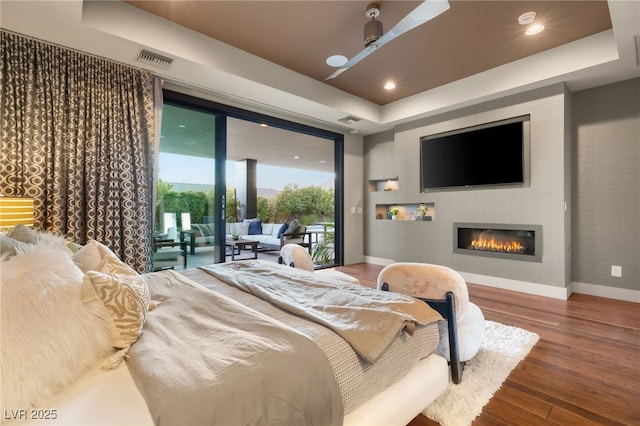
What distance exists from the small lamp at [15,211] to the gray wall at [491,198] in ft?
15.1

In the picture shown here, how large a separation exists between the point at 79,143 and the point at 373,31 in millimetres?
2866

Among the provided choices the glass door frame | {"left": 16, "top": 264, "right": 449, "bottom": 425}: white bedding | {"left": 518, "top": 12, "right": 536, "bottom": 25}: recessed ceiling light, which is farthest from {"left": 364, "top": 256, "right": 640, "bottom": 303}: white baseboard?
the glass door frame

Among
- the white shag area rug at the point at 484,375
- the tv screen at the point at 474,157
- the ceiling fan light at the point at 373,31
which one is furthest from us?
the tv screen at the point at 474,157

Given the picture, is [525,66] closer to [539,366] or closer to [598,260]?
[598,260]

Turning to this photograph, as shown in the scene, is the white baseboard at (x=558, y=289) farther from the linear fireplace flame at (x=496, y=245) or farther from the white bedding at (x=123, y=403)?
the white bedding at (x=123, y=403)

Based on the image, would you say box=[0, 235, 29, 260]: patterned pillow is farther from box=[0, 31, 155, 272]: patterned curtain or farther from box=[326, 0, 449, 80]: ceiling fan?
box=[326, 0, 449, 80]: ceiling fan

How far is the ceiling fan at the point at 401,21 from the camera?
6.62ft

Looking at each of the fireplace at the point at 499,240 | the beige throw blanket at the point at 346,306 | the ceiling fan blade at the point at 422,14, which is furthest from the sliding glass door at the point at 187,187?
the fireplace at the point at 499,240

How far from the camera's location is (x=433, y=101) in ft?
14.2

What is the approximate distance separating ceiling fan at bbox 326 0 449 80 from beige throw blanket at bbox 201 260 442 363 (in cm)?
196

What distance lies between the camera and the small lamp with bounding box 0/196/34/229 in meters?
1.97

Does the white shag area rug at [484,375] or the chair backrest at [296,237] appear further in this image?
the chair backrest at [296,237]

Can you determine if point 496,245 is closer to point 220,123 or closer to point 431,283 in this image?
point 431,283

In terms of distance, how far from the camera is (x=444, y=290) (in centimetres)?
167
